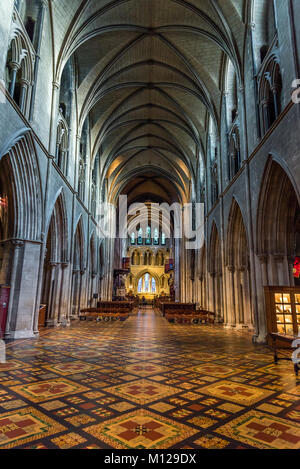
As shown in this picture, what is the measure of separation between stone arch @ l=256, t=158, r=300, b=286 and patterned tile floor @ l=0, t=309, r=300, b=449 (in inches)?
164

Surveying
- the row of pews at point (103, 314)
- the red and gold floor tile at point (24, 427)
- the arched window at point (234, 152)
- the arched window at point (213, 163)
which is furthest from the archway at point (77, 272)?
the red and gold floor tile at point (24, 427)

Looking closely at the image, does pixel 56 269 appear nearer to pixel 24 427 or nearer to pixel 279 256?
pixel 279 256

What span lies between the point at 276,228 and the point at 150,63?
1412 centimetres

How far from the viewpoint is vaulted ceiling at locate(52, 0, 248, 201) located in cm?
1310

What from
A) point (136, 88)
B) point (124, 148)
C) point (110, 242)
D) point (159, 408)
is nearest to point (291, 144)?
point (159, 408)

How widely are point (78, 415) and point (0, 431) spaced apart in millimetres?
814

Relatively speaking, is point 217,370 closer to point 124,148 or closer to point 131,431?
point 131,431

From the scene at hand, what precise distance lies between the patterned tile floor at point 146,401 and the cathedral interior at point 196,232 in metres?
0.03

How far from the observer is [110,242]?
32.9 m

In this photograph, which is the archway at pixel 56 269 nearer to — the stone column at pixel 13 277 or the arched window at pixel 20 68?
the stone column at pixel 13 277

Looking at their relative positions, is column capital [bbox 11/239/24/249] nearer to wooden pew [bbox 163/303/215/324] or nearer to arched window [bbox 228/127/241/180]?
wooden pew [bbox 163/303/215/324]

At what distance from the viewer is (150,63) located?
61.2 ft

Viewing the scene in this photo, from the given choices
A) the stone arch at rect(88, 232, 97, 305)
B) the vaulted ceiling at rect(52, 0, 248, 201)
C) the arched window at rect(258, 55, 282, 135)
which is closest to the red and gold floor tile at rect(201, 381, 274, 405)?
the arched window at rect(258, 55, 282, 135)

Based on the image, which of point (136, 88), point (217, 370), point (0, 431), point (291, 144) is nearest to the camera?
point (0, 431)
